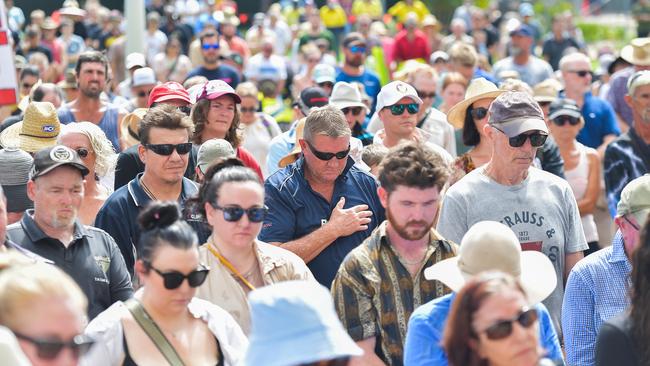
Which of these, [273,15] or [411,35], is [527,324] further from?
[273,15]

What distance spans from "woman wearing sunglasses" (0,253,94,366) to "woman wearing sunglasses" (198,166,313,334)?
1579mm

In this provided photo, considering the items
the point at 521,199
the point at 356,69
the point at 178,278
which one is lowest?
the point at 178,278

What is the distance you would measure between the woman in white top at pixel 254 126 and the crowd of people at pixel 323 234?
0.06ft

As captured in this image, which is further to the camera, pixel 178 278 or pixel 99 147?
pixel 99 147

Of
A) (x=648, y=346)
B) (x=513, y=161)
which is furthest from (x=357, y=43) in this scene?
(x=648, y=346)

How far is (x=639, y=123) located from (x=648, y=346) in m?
4.43

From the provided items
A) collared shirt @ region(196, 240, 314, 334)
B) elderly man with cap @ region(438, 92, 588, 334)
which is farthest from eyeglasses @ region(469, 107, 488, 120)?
collared shirt @ region(196, 240, 314, 334)

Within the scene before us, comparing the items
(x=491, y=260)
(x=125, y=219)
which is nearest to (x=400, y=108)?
(x=125, y=219)

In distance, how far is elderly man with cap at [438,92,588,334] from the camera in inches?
251

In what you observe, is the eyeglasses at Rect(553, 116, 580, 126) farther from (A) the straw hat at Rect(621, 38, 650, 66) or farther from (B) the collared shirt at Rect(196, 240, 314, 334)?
(B) the collared shirt at Rect(196, 240, 314, 334)

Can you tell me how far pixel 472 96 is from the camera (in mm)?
8062

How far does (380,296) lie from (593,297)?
45.2 inches

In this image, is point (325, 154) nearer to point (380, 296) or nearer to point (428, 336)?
point (380, 296)

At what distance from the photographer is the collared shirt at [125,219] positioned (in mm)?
6520
